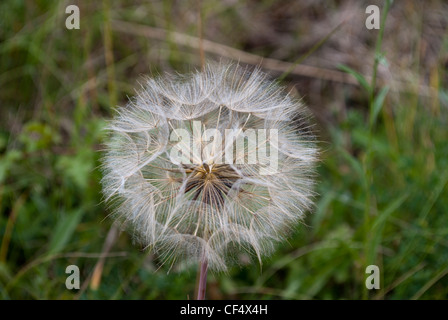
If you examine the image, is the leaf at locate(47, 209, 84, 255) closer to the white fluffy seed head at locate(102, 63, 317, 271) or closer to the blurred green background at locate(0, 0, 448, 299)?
the blurred green background at locate(0, 0, 448, 299)

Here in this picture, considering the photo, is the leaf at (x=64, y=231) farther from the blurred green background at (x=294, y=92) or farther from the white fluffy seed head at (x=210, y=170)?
the white fluffy seed head at (x=210, y=170)

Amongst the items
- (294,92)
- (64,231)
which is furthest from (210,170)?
(294,92)

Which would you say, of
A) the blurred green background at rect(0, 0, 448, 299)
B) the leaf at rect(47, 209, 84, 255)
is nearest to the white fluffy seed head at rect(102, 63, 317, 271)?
the blurred green background at rect(0, 0, 448, 299)

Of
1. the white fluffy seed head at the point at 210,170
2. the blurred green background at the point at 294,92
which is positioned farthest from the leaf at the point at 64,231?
the white fluffy seed head at the point at 210,170

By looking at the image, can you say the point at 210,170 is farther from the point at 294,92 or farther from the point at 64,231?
the point at 294,92

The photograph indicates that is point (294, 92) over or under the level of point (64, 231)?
over

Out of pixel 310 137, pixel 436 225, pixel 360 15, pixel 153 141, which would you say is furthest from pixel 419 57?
pixel 153 141
